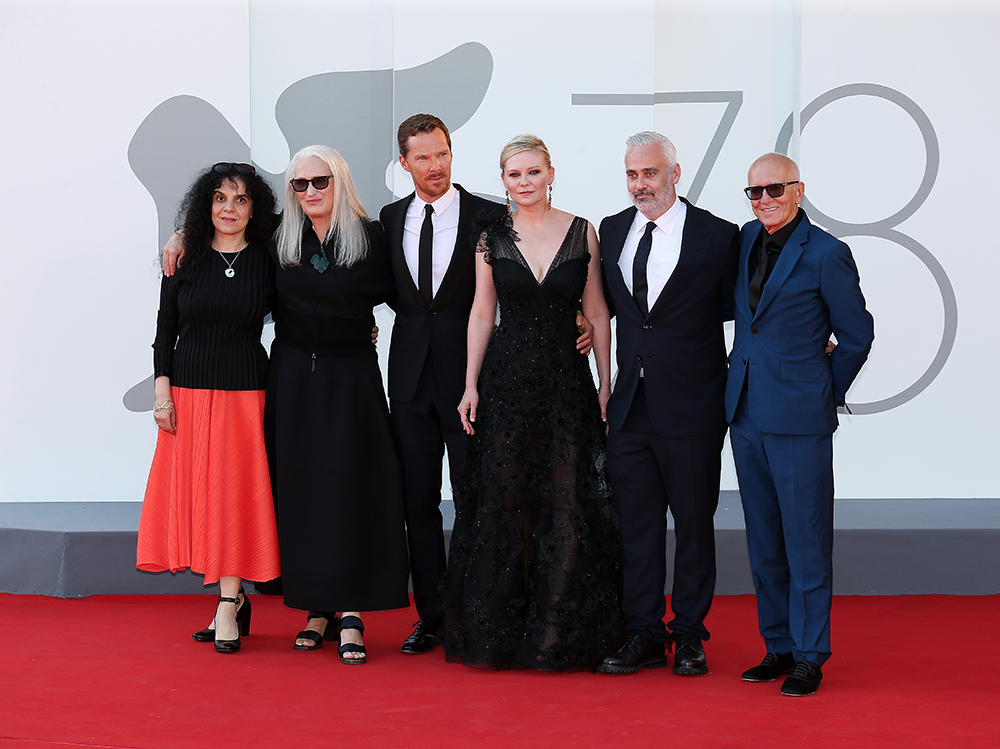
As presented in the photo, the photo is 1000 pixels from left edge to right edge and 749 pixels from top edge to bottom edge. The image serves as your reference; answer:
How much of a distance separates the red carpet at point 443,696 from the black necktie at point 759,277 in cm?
116

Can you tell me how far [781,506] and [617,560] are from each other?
22.0 inches

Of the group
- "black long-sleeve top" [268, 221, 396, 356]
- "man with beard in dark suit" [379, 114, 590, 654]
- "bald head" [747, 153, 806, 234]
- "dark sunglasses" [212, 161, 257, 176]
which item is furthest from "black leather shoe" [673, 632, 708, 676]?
"dark sunglasses" [212, 161, 257, 176]

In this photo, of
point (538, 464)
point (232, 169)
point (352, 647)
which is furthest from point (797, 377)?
point (232, 169)

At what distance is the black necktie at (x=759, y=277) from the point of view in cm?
287

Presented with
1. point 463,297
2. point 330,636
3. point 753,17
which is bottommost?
point 330,636

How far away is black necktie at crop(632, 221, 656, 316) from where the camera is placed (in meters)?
2.98

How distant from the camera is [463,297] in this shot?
3234 millimetres

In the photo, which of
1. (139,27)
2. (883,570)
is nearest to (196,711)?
(883,570)

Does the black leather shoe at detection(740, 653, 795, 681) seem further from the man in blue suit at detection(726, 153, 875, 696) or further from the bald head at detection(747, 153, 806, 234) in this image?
the bald head at detection(747, 153, 806, 234)

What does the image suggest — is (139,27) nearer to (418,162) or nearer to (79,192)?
(79,192)

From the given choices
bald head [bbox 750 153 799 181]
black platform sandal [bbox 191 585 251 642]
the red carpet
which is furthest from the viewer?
black platform sandal [bbox 191 585 251 642]

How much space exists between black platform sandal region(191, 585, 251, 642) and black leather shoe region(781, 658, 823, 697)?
6.20 feet

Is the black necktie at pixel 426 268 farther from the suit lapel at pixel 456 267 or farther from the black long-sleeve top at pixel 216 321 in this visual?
the black long-sleeve top at pixel 216 321

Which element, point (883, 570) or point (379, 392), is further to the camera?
point (883, 570)
